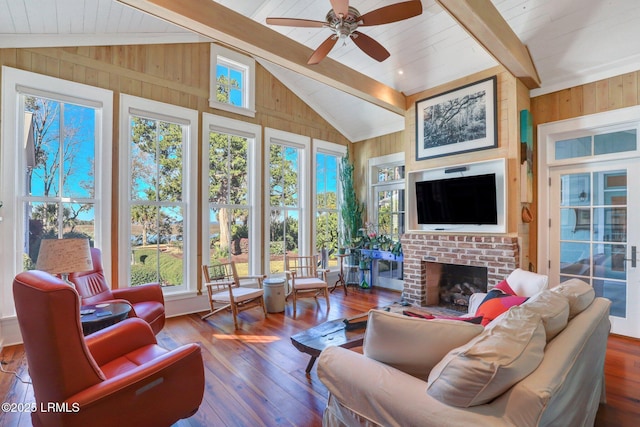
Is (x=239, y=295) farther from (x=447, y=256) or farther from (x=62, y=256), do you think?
(x=447, y=256)

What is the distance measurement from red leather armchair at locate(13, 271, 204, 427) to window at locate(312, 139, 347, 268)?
169 inches

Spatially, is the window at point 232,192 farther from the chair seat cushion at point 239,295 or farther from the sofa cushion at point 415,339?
the sofa cushion at point 415,339

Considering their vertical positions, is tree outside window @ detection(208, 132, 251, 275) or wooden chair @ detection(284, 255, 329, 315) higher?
tree outside window @ detection(208, 132, 251, 275)

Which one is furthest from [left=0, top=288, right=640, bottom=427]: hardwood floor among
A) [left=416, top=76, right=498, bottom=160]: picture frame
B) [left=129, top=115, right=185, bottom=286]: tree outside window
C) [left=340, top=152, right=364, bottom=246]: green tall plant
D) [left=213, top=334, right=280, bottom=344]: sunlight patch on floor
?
[left=416, top=76, right=498, bottom=160]: picture frame

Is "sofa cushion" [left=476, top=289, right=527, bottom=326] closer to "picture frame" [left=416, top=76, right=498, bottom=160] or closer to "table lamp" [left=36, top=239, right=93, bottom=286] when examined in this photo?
"picture frame" [left=416, top=76, right=498, bottom=160]

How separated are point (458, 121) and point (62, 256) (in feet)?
14.7

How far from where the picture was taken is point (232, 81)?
4.86 metres

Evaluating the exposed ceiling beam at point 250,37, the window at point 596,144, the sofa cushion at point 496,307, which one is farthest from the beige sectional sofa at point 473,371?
the window at point 596,144

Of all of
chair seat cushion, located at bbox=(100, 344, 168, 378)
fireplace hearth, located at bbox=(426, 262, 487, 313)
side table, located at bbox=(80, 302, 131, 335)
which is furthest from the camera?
fireplace hearth, located at bbox=(426, 262, 487, 313)

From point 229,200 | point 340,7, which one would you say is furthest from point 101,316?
point 340,7

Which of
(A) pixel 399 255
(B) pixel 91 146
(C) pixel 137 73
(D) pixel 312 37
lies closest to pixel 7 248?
(B) pixel 91 146

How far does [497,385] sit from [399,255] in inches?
163

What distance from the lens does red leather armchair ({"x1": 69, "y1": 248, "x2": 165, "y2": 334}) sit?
2.98 metres

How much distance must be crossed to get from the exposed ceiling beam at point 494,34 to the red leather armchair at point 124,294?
12.1 feet
